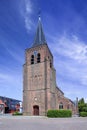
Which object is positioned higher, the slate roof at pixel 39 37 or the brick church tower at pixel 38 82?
the slate roof at pixel 39 37

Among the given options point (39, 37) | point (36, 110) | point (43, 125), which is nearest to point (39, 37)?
point (39, 37)

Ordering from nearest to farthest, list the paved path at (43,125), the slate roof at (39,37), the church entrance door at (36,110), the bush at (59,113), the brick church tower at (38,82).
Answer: the paved path at (43,125), the bush at (59,113), the brick church tower at (38,82), the church entrance door at (36,110), the slate roof at (39,37)

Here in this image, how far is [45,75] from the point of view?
40469mm

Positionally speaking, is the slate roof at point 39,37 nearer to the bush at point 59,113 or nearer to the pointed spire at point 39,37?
the pointed spire at point 39,37

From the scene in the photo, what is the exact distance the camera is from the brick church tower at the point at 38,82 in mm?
39531

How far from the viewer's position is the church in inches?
1558

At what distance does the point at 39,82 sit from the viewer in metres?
40.8

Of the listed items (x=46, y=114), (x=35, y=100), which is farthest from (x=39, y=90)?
(x=46, y=114)

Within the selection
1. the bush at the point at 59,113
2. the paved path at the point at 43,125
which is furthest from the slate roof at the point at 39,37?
the paved path at the point at 43,125

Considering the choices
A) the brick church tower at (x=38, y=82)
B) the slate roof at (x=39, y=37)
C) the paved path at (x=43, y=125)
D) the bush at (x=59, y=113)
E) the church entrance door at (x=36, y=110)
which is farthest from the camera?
the slate roof at (x=39, y=37)

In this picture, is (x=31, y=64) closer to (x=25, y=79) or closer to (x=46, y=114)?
(x=25, y=79)

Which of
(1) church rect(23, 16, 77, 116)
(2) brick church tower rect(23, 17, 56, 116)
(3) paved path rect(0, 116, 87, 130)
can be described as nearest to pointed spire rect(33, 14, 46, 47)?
(1) church rect(23, 16, 77, 116)

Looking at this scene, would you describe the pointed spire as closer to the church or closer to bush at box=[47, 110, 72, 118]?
the church

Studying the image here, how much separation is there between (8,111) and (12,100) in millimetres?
6341
